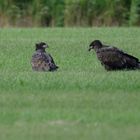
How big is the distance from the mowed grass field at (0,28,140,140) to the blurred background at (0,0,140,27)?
10435 millimetres

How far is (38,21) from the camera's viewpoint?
100 ft

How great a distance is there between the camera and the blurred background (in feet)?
98.3

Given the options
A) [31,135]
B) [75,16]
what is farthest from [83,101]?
[75,16]

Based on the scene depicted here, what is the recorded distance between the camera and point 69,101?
12.1 m

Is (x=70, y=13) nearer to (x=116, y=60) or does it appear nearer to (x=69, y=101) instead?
(x=116, y=60)

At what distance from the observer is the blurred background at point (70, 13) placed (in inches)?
1180

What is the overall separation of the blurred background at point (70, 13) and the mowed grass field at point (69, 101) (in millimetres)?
10435

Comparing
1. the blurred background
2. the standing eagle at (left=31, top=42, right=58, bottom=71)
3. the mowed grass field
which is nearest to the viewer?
the mowed grass field

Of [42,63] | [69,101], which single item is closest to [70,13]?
[42,63]

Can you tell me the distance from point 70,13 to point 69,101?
18.1 metres

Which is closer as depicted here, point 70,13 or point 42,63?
point 42,63

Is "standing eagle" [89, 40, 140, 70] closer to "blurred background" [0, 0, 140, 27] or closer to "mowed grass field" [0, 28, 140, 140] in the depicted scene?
"mowed grass field" [0, 28, 140, 140]

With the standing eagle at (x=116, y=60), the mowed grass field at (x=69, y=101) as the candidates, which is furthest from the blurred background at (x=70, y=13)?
the standing eagle at (x=116, y=60)

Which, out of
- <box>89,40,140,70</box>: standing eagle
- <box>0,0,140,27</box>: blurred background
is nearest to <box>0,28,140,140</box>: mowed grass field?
<box>89,40,140,70</box>: standing eagle
